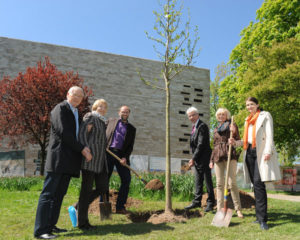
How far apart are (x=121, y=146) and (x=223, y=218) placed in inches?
84.5

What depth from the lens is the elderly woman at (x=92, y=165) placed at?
384 cm

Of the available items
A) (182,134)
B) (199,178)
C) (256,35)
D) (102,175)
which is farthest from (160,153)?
(102,175)

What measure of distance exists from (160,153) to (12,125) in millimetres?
12417

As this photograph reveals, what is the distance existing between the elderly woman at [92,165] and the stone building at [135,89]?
669 inches

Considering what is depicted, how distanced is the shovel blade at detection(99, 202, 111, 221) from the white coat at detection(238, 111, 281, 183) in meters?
2.41

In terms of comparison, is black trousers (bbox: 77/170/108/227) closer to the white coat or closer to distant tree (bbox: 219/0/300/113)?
the white coat

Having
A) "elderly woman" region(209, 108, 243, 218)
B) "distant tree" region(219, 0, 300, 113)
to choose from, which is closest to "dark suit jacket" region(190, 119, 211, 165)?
"elderly woman" region(209, 108, 243, 218)

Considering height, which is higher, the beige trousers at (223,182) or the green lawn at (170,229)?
the beige trousers at (223,182)

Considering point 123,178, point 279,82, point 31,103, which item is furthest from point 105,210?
point 31,103

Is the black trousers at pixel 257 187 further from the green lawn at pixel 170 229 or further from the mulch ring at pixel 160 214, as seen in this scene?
the mulch ring at pixel 160 214

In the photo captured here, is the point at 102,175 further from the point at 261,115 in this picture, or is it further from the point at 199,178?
the point at 261,115

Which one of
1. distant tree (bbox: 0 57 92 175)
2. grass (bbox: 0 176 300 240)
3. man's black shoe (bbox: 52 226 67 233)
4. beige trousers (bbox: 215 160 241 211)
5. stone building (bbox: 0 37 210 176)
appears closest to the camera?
grass (bbox: 0 176 300 240)

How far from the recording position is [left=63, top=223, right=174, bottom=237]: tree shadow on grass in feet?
11.9

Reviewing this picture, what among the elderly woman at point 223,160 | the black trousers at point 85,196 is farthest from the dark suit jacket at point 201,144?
the black trousers at point 85,196
